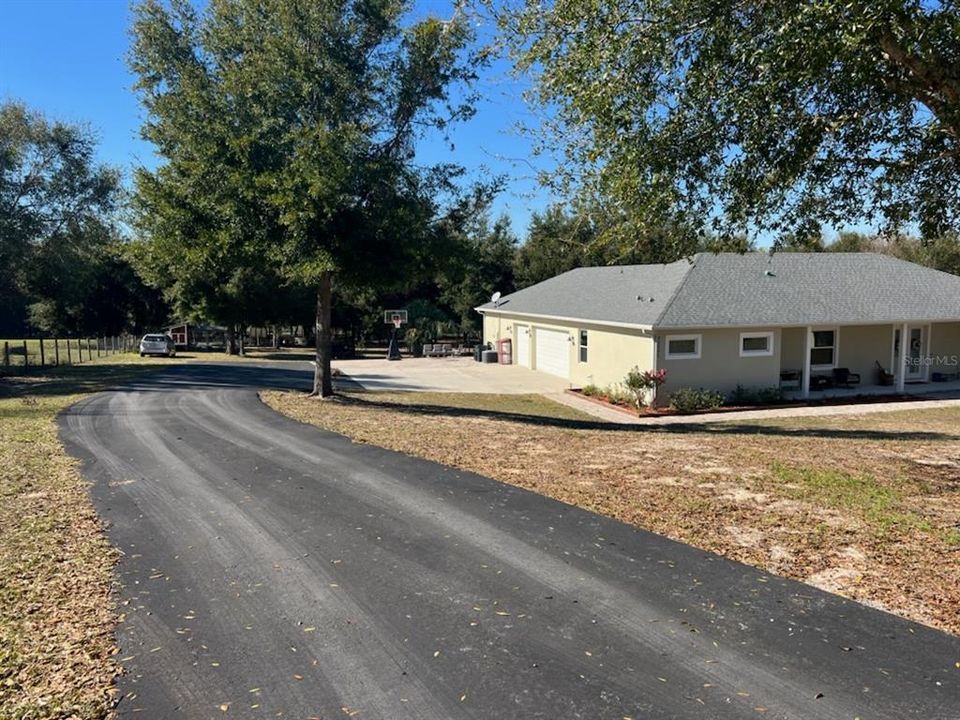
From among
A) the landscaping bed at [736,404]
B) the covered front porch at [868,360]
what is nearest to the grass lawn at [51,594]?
the landscaping bed at [736,404]

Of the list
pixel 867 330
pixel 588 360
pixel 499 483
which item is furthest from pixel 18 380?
pixel 867 330

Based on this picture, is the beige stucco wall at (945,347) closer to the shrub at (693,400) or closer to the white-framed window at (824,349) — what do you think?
the white-framed window at (824,349)

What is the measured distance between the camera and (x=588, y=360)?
80.2 ft

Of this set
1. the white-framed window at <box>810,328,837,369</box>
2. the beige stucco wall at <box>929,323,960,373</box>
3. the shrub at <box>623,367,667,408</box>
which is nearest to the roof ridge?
the shrub at <box>623,367,667,408</box>

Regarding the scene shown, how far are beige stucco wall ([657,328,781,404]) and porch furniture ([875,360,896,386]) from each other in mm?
4638

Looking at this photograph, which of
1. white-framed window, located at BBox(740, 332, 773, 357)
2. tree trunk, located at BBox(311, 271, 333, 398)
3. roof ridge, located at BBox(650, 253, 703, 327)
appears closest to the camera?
tree trunk, located at BBox(311, 271, 333, 398)

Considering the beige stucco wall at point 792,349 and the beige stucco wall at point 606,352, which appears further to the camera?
the beige stucco wall at point 792,349

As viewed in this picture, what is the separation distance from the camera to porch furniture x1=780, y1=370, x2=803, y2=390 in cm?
2244

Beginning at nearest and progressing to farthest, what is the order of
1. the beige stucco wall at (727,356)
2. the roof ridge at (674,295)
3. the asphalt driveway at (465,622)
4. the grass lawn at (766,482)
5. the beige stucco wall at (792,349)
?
1. the asphalt driveway at (465,622)
2. the grass lawn at (766,482)
3. the roof ridge at (674,295)
4. the beige stucco wall at (727,356)
5. the beige stucco wall at (792,349)

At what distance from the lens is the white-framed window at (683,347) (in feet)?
67.5

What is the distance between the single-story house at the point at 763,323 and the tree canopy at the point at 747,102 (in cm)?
1056

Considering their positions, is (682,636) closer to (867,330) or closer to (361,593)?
(361,593)

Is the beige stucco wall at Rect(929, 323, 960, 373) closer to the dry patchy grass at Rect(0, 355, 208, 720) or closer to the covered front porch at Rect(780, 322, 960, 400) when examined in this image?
the covered front porch at Rect(780, 322, 960, 400)

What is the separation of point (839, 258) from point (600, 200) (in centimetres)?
2112
